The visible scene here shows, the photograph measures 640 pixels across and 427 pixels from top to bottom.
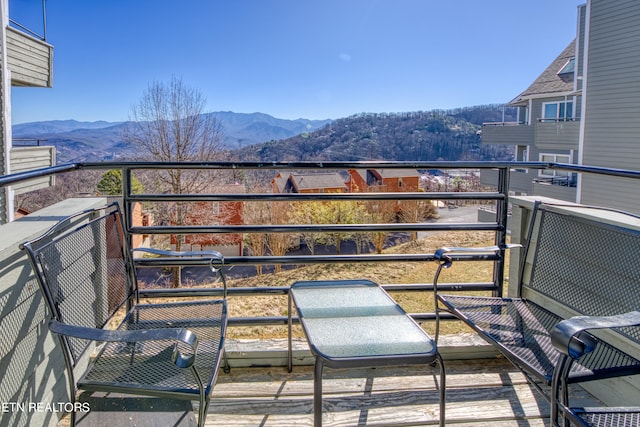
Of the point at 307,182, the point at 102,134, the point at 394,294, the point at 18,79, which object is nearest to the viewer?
the point at 394,294

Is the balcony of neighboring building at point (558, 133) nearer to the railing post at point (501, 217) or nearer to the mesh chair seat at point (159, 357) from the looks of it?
the railing post at point (501, 217)

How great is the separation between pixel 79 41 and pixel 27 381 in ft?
124

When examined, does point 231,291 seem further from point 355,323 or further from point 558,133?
point 558,133

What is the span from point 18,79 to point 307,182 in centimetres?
597

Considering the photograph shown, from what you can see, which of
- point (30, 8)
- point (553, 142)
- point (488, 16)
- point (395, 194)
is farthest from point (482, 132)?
point (395, 194)

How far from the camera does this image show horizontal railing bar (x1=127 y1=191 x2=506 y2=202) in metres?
2.26

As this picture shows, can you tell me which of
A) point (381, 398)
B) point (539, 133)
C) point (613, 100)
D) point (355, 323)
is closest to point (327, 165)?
point (355, 323)

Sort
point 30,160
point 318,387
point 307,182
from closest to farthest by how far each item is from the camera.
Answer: point 318,387 < point 30,160 < point 307,182

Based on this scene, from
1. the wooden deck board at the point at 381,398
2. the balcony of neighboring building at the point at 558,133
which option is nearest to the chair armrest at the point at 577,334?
the wooden deck board at the point at 381,398

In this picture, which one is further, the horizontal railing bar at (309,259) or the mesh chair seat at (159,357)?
the horizontal railing bar at (309,259)

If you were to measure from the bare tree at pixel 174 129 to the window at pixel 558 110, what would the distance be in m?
10.7

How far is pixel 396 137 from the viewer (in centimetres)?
1895

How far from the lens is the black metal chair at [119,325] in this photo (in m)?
1.20

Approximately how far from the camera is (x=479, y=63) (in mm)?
35250
